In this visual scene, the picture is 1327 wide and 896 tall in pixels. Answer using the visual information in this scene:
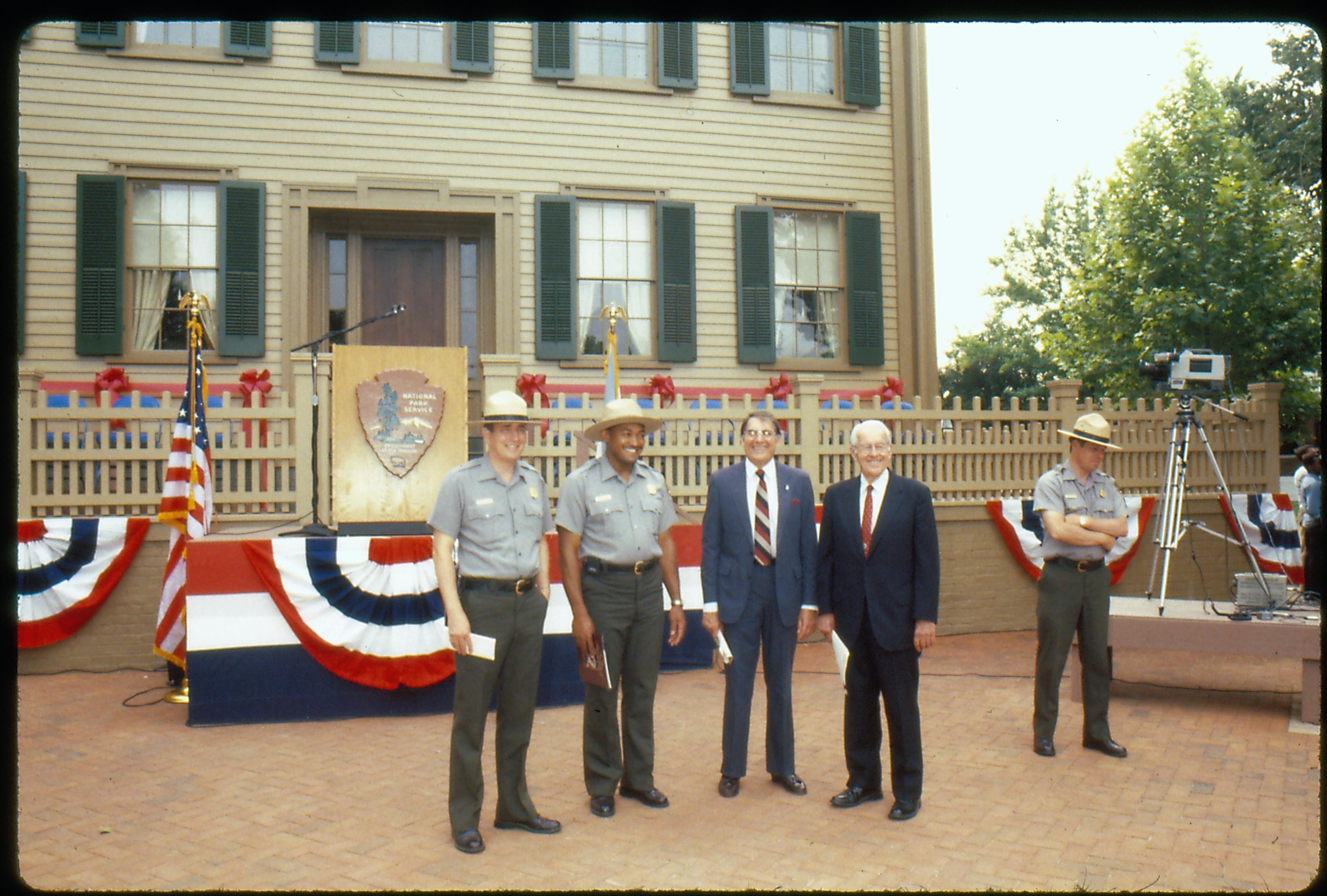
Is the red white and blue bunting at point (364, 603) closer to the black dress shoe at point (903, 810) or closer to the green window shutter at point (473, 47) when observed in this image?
the black dress shoe at point (903, 810)

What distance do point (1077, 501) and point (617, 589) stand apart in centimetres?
294

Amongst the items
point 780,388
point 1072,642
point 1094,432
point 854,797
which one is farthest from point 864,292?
point 854,797

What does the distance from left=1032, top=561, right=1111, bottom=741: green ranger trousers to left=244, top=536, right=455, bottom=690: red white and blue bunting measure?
3868 millimetres

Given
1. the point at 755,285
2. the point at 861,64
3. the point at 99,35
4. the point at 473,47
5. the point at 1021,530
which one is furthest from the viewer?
the point at 861,64

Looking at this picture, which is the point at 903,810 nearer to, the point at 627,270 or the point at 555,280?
the point at 555,280

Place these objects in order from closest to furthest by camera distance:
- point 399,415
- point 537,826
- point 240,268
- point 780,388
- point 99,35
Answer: point 537,826, point 399,415, point 99,35, point 240,268, point 780,388

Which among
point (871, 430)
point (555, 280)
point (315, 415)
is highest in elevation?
point (555, 280)

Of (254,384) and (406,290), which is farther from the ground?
(406,290)

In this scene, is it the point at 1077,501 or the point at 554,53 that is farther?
the point at 554,53

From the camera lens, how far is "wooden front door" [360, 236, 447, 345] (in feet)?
38.8

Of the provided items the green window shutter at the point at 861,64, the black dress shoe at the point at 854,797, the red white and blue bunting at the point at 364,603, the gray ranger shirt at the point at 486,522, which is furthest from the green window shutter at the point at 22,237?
the black dress shoe at the point at 854,797

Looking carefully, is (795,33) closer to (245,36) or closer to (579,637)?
(245,36)

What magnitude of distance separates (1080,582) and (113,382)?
9.13 meters

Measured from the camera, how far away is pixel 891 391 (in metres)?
12.1
